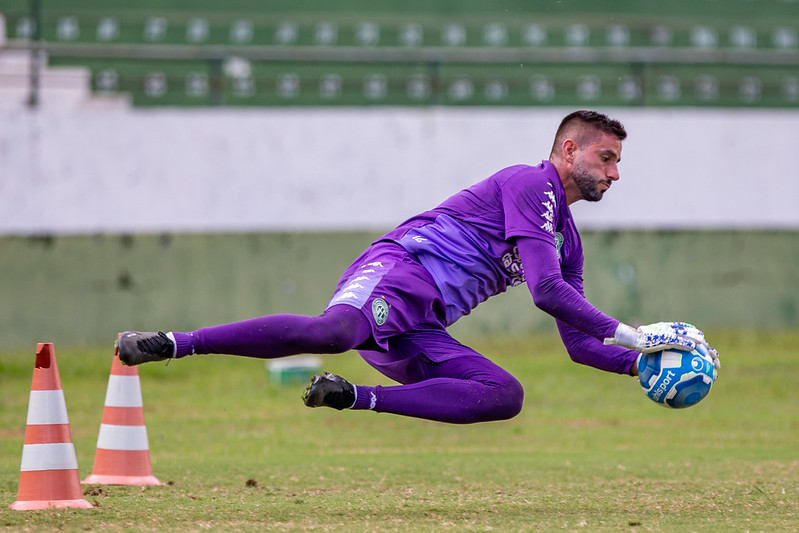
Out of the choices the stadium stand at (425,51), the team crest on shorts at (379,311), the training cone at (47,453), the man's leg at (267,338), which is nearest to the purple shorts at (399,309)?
the team crest on shorts at (379,311)

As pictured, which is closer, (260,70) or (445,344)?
(445,344)

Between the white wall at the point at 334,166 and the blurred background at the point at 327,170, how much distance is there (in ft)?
0.09

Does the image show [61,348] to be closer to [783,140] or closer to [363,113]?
[363,113]

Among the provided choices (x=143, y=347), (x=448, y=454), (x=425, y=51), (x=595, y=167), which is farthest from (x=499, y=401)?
(x=425, y=51)

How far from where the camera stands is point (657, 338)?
642 cm

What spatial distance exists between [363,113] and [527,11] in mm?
5193

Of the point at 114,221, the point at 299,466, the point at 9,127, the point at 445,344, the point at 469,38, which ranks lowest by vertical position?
the point at 299,466

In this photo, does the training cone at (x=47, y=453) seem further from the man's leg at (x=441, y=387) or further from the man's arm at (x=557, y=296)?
the man's arm at (x=557, y=296)

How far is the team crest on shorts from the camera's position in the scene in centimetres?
648

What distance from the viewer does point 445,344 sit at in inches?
268

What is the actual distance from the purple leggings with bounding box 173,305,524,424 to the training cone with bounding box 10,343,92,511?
0.85 meters

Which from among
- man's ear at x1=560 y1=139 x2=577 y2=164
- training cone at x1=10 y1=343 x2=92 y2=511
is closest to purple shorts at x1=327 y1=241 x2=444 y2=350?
man's ear at x1=560 y1=139 x2=577 y2=164

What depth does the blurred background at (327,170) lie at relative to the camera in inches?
663

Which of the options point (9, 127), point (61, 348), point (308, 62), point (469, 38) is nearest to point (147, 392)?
point (61, 348)
